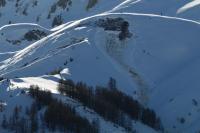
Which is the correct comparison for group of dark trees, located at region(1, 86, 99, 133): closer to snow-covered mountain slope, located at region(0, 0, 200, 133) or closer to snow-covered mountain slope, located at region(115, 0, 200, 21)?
snow-covered mountain slope, located at region(0, 0, 200, 133)

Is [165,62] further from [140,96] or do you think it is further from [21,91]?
[21,91]

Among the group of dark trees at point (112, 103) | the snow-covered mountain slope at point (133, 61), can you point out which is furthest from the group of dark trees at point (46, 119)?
the group of dark trees at point (112, 103)

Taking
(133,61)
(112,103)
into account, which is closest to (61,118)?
(112,103)

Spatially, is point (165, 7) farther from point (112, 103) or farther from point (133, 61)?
point (112, 103)

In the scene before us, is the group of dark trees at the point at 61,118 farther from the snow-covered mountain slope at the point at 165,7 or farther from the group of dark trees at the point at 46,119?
the snow-covered mountain slope at the point at 165,7

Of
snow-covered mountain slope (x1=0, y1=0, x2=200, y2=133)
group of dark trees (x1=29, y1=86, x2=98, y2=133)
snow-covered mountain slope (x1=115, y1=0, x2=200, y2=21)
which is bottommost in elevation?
snow-covered mountain slope (x1=115, y1=0, x2=200, y2=21)

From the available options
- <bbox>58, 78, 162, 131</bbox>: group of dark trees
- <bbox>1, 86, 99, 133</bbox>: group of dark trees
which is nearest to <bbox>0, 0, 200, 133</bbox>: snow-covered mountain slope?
<bbox>58, 78, 162, 131</bbox>: group of dark trees
